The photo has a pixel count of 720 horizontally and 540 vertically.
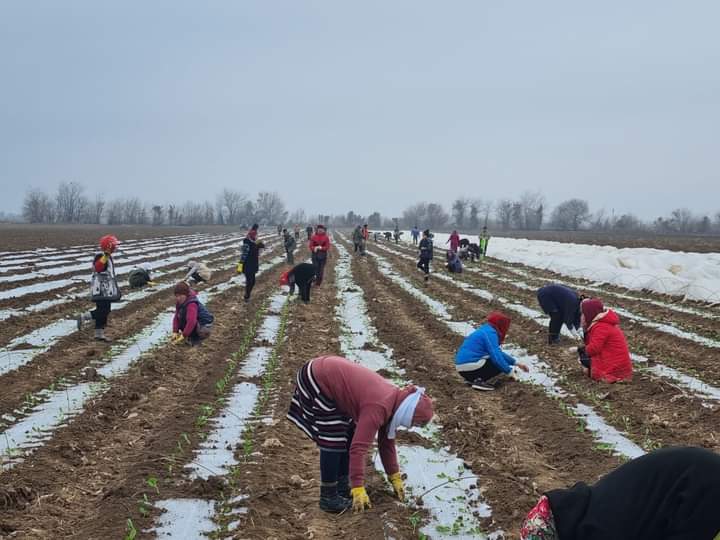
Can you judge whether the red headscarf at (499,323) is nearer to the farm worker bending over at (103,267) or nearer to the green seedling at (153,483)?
the green seedling at (153,483)

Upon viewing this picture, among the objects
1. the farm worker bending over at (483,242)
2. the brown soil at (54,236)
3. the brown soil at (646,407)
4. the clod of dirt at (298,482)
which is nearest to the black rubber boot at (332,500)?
the clod of dirt at (298,482)

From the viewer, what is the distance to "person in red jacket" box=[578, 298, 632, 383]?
801cm

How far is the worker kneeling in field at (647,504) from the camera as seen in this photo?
2.33 m

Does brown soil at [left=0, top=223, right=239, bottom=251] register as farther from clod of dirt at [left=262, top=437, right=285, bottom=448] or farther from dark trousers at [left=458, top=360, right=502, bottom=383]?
clod of dirt at [left=262, top=437, right=285, bottom=448]

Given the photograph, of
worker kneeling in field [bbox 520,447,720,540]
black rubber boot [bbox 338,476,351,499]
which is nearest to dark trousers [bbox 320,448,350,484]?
black rubber boot [bbox 338,476,351,499]

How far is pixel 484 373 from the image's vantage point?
817 cm

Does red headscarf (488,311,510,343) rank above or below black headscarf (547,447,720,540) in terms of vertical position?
below

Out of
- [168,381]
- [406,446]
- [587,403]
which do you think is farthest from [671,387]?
[168,381]

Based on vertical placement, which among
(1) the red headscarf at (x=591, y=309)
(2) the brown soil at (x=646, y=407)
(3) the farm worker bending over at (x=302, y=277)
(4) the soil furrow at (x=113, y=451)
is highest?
(1) the red headscarf at (x=591, y=309)

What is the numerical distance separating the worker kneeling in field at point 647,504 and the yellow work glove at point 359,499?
192cm

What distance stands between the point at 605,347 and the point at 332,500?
16.4 ft

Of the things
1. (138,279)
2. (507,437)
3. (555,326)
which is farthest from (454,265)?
(507,437)

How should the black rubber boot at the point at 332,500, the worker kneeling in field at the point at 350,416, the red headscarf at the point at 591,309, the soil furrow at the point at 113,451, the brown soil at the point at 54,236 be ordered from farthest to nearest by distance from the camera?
the brown soil at the point at 54,236
the red headscarf at the point at 591,309
the black rubber boot at the point at 332,500
the soil furrow at the point at 113,451
the worker kneeling in field at the point at 350,416

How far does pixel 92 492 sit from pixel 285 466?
1591 millimetres
